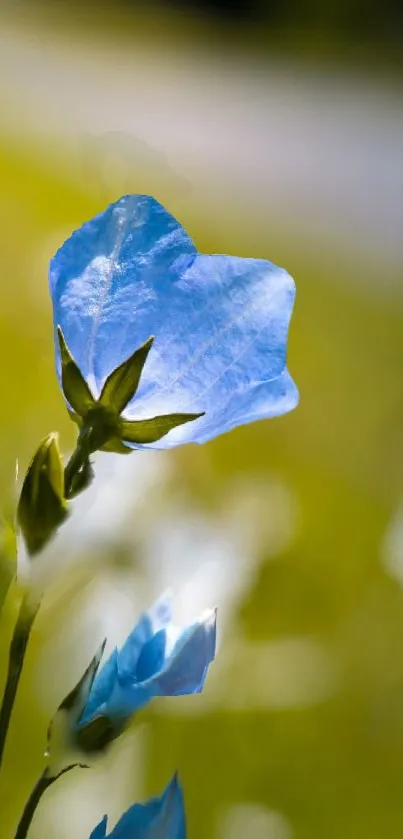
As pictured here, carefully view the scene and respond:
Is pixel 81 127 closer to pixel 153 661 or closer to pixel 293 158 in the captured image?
pixel 293 158

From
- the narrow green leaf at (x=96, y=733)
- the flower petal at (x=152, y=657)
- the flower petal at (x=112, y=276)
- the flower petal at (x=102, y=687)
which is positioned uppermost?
the flower petal at (x=112, y=276)

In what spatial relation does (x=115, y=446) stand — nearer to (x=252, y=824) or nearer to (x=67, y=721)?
(x=67, y=721)

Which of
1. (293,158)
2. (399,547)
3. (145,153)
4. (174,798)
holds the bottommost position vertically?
(293,158)

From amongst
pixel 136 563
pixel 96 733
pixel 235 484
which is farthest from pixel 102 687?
pixel 235 484

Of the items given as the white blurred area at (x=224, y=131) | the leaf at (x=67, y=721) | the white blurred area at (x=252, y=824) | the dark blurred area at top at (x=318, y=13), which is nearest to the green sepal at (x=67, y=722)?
the leaf at (x=67, y=721)

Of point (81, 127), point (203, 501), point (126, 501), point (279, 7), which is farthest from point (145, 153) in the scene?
point (279, 7)

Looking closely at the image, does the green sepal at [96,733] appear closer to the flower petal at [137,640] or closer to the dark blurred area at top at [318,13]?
the flower petal at [137,640]

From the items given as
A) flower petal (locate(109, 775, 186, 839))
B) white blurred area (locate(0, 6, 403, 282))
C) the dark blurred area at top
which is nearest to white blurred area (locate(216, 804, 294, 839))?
flower petal (locate(109, 775, 186, 839))
